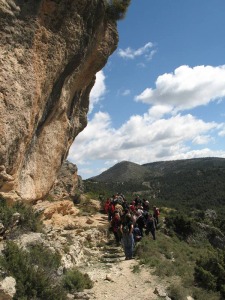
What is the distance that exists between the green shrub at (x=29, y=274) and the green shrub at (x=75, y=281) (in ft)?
1.76

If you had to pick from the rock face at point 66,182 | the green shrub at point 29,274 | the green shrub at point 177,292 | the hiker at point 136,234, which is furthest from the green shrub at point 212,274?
the rock face at point 66,182

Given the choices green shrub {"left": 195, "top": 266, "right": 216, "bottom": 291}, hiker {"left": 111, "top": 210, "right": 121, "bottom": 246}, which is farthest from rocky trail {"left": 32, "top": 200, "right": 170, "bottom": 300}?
green shrub {"left": 195, "top": 266, "right": 216, "bottom": 291}

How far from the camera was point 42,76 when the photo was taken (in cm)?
1271

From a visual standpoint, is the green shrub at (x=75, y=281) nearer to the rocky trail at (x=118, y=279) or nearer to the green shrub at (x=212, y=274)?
the rocky trail at (x=118, y=279)

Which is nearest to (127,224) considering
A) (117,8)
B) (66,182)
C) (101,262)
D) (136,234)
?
(101,262)

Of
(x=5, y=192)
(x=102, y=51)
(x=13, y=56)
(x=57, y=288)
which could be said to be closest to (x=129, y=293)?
(x=57, y=288)

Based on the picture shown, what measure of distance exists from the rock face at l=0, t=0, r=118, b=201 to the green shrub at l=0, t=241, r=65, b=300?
11.4ft

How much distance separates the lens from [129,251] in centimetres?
1293

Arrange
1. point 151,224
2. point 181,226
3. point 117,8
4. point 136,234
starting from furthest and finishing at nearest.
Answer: point 181,226
point 117,8
point 151,224
point 136,234

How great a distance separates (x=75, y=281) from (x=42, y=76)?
759 centimetres

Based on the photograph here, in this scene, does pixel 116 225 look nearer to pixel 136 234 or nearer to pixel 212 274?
pixel 136 234

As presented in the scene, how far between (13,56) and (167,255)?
1068 cm

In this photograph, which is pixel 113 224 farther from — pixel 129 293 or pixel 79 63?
pixel 79 63

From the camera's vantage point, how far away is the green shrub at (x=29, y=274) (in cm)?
749
